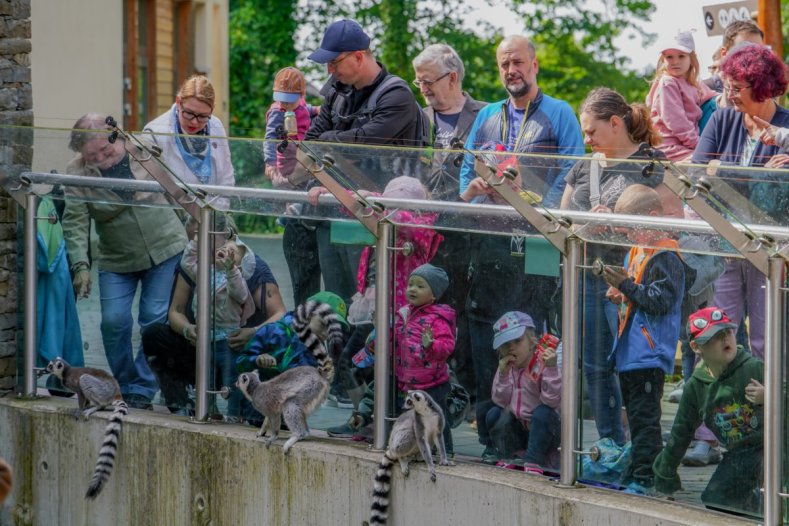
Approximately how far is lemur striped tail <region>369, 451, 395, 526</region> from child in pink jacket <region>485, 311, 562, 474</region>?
569 millimetres

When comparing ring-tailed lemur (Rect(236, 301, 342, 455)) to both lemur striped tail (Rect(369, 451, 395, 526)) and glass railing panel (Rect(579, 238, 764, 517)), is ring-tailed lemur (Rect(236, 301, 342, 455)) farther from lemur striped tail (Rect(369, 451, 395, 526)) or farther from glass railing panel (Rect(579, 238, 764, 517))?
glass railing panel (Rect(579, 238, 764, 517))

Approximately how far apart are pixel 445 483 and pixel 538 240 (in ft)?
4.02

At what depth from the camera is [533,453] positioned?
6395mm

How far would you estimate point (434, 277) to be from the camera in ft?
22.1

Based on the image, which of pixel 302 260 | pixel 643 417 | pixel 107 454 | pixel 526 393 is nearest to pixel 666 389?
pixel 643 417

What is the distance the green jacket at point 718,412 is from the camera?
550cm

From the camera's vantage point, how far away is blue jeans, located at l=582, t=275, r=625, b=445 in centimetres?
604

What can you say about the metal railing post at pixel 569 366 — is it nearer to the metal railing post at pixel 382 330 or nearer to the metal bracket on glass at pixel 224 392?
the metal railing post at pixel 382 330

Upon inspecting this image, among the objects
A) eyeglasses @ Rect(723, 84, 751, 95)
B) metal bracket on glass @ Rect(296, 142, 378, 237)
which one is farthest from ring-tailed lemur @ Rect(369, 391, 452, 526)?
eyeglasses @ Rect(723, 84, 751, 95)

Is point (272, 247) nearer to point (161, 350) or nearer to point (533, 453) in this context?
point (161, 350)

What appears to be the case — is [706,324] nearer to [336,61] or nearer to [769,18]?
[336,61]

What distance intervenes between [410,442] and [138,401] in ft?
7.07

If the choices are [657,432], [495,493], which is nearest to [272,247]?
[495,493]

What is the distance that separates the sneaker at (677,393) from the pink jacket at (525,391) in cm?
60
